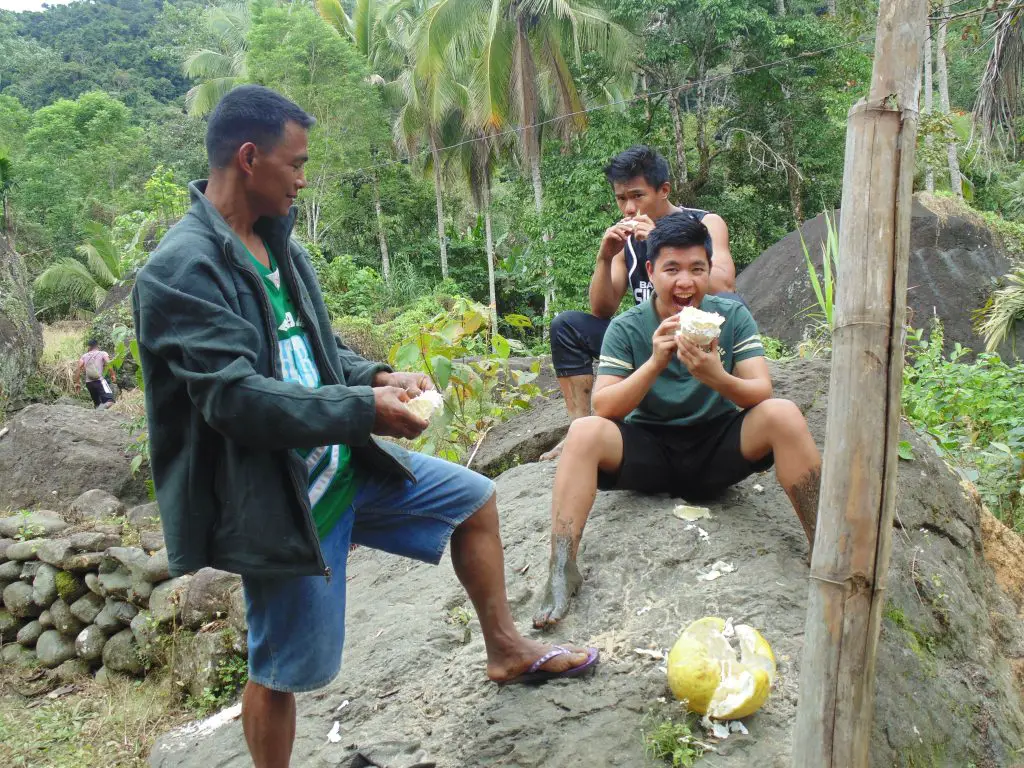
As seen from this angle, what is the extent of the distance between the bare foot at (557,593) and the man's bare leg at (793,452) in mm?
822

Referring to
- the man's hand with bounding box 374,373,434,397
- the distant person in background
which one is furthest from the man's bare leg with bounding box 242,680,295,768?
the distant person in background

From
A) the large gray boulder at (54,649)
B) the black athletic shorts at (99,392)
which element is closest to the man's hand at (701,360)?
the large gray boulder at (54,649)

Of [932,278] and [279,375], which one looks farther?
[932,278]

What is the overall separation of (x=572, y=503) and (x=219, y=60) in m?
34.6

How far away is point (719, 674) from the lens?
2539 mm

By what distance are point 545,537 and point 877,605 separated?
1.90 metres

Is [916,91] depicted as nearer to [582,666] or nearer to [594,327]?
[582,666]

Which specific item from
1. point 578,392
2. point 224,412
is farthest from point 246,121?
point 578,392

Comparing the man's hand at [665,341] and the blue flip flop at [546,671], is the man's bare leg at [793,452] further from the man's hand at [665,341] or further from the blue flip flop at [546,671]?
the blue flip flop at [546,671]

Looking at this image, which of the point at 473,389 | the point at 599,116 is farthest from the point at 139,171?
the point at 473,389

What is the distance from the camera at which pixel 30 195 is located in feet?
104

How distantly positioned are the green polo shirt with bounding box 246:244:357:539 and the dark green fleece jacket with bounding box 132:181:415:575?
0.37 ft

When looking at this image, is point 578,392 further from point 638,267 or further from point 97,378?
point 97,378

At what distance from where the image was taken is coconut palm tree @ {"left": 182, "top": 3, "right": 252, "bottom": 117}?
29891mm
